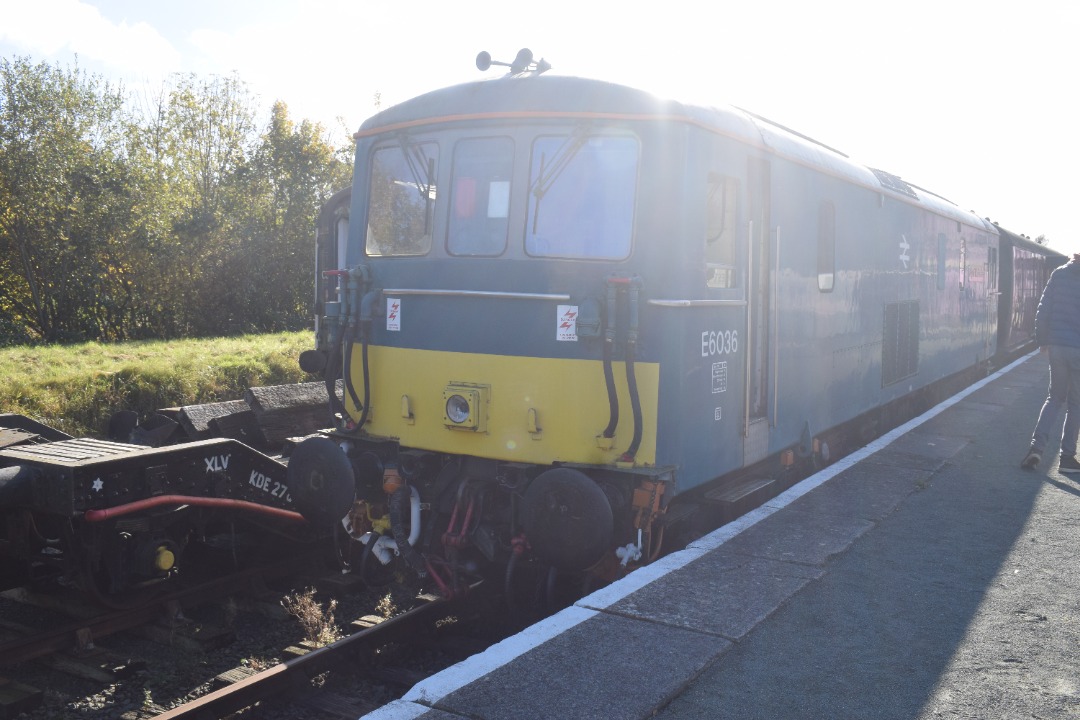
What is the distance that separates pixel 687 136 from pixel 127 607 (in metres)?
4.39

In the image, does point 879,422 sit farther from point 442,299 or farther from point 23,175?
Result: point 23,175

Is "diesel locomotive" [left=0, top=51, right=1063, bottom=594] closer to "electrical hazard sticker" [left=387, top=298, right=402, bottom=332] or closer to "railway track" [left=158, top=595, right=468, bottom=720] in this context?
"electrical hazard sticker" [left=387, top=298, right=402, bottom=332]

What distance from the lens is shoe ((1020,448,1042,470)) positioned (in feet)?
27.3

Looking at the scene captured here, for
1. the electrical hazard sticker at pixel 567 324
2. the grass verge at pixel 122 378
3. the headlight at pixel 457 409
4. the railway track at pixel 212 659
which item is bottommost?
the railway track at pixel 212 659

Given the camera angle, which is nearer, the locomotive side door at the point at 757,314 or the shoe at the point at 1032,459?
the locomotive side door at the point at 757,314

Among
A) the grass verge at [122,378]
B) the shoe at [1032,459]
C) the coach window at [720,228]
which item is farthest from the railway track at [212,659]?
the shoe at [1032,459]

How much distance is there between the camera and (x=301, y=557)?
7.07 meters

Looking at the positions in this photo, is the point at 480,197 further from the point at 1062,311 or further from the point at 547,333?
the point at 1062,311

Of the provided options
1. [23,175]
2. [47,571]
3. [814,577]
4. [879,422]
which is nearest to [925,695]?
[814,577]

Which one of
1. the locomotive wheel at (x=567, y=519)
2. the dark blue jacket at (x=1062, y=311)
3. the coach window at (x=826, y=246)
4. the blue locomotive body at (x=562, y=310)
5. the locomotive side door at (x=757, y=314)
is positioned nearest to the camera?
the locomotive wheel at (x=567, y=519)

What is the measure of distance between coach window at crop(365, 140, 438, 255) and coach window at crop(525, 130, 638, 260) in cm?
81

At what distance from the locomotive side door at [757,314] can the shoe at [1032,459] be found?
9.82 ft

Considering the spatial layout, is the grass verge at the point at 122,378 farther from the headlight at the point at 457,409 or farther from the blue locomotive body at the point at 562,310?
the headlight at the point at 457,409

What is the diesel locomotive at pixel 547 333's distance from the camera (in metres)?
5.40
